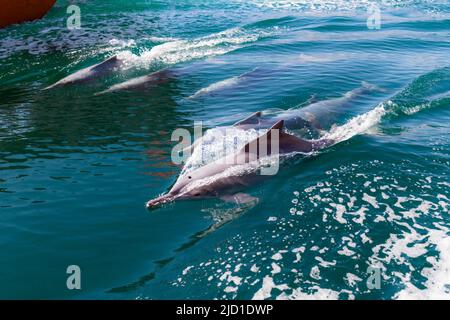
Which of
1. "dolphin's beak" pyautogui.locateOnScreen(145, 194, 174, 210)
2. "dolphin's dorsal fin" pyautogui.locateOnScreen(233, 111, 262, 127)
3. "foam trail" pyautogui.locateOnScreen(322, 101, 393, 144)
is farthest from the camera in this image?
"dolphin's dorsal fin" pyautogui.locateOnScreen(233, 111, 262, 127)

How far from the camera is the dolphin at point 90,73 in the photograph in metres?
17.1

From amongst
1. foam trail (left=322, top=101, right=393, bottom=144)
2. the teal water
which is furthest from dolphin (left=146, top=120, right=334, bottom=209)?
foam trail (left=322, top=101, right=393, bottom=144)

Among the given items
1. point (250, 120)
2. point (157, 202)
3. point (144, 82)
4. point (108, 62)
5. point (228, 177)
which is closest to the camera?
point (157, 202)

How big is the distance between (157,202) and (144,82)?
9.04 meters

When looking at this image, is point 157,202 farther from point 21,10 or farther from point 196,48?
point 21,10

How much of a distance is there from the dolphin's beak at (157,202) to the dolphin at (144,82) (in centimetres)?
812

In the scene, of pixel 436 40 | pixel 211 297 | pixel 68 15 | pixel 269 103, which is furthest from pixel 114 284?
pixel 68 15

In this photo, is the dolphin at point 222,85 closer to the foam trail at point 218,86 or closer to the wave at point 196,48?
the foam trail at point 218,86

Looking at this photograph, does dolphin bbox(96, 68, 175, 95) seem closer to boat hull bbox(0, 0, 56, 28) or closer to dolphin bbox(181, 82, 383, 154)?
dolphin bbox(181, 82, 383, 154)

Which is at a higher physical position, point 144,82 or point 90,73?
point 90,73

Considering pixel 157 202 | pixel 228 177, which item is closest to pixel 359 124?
pixel 228 177

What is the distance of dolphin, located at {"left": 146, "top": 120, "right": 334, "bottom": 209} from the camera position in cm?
916

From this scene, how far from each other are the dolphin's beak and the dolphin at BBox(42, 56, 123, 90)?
31.3ft

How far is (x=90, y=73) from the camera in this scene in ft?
58.0
